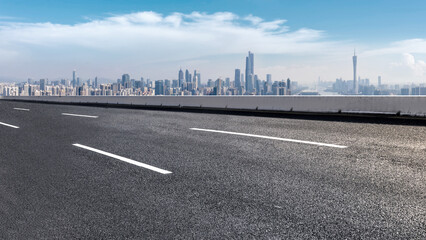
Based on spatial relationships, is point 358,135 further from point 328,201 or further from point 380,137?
point 328,201

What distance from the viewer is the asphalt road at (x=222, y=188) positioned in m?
3.17

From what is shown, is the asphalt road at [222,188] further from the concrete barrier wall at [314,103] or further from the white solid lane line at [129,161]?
the concrete barrier wall at [314,103]

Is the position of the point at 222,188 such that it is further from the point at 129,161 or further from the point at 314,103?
the point at 314,103

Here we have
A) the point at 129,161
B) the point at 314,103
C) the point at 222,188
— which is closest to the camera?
the point at 222,188

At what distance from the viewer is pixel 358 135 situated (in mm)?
7938

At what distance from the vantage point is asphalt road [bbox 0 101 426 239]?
3166 millimetres

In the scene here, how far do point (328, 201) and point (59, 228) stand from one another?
2727mm

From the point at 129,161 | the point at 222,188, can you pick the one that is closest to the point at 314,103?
the point at 129,161

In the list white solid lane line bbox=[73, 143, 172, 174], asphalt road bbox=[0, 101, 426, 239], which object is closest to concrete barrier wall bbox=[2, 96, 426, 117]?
asphalt road bbox=[0, 101, 426, 239]

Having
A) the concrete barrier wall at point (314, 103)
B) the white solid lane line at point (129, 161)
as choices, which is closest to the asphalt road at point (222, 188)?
the white solid lane line at point (129, 161)

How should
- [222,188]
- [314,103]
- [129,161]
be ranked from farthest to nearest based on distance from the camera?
[314,103]
[129,161]
[222,188]

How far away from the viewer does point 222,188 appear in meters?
4.30

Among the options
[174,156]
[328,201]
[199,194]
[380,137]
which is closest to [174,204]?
[199,194]

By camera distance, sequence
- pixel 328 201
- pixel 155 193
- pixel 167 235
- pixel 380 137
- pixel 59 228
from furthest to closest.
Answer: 1. pixel 380 137
2. pixel 155 193
3. pixel 328 201
4. pixel 59 228
5. pixel 167 235
